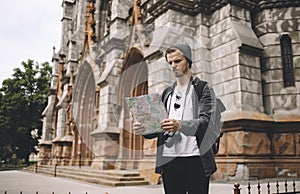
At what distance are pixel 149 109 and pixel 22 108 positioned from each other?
1132 inches

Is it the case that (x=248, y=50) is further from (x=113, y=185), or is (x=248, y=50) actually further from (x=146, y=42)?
(x=113, y=185)

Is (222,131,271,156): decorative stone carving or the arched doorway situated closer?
(222,131,271,156): decorative stone carving

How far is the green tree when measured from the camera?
2709 cm

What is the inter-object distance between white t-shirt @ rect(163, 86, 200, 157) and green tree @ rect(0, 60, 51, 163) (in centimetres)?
2727

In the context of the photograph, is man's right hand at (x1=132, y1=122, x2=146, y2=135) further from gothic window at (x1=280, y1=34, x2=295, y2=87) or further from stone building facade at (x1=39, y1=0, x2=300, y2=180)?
gothic window at (x1=280, y1=34, x2=295, y2=87)

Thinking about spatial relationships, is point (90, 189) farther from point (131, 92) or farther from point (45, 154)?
point (45, 154)

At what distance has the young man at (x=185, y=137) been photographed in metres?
1.97

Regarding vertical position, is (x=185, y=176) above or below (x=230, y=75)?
below

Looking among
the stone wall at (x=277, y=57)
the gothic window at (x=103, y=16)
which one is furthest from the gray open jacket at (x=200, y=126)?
the gothic window at (x=103, y=16)

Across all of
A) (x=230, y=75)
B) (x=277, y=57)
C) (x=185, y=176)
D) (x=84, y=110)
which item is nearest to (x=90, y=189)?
(x=230, y=75)

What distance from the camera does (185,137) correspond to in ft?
6.88

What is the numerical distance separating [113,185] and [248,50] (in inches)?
223

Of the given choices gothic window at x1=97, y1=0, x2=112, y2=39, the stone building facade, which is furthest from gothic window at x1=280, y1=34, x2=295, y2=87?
gothic window at x1=97, y1=0, x2=112, y2=39

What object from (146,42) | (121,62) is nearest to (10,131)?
(121,62)
